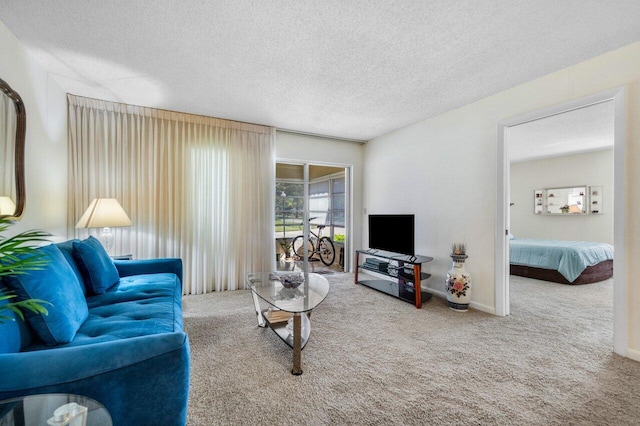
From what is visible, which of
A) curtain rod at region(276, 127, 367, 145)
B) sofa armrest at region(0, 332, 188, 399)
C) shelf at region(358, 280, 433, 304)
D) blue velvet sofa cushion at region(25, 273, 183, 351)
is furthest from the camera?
curtain rod at region(276, 127, 367, 145)

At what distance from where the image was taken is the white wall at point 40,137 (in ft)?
6.97

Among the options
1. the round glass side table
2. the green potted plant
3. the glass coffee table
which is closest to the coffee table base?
the glass coffee table

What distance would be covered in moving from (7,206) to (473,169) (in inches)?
169

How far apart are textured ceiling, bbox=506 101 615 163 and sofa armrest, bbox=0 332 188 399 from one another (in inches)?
142

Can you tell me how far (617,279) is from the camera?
2.21 meters

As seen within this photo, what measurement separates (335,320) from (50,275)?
2280 mm

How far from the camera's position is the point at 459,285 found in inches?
124

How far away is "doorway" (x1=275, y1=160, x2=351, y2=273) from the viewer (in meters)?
4.80

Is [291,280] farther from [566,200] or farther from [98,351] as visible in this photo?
[566,200]

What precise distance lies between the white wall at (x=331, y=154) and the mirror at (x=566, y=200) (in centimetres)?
445

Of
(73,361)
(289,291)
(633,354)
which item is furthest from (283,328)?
(633,354)

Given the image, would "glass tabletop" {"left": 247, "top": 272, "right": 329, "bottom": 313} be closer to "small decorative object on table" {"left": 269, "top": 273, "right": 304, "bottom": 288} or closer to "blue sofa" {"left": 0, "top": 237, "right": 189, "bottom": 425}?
"small decorative object on table" {"left": 269, "top": 273, "right": 304, "bottom": 288}

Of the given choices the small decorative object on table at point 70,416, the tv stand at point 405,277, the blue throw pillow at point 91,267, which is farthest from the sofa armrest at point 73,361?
the tv stand at point 405,277

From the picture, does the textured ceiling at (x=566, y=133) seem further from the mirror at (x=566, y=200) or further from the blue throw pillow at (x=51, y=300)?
the blue throw pillow at (x=51, y=300)
